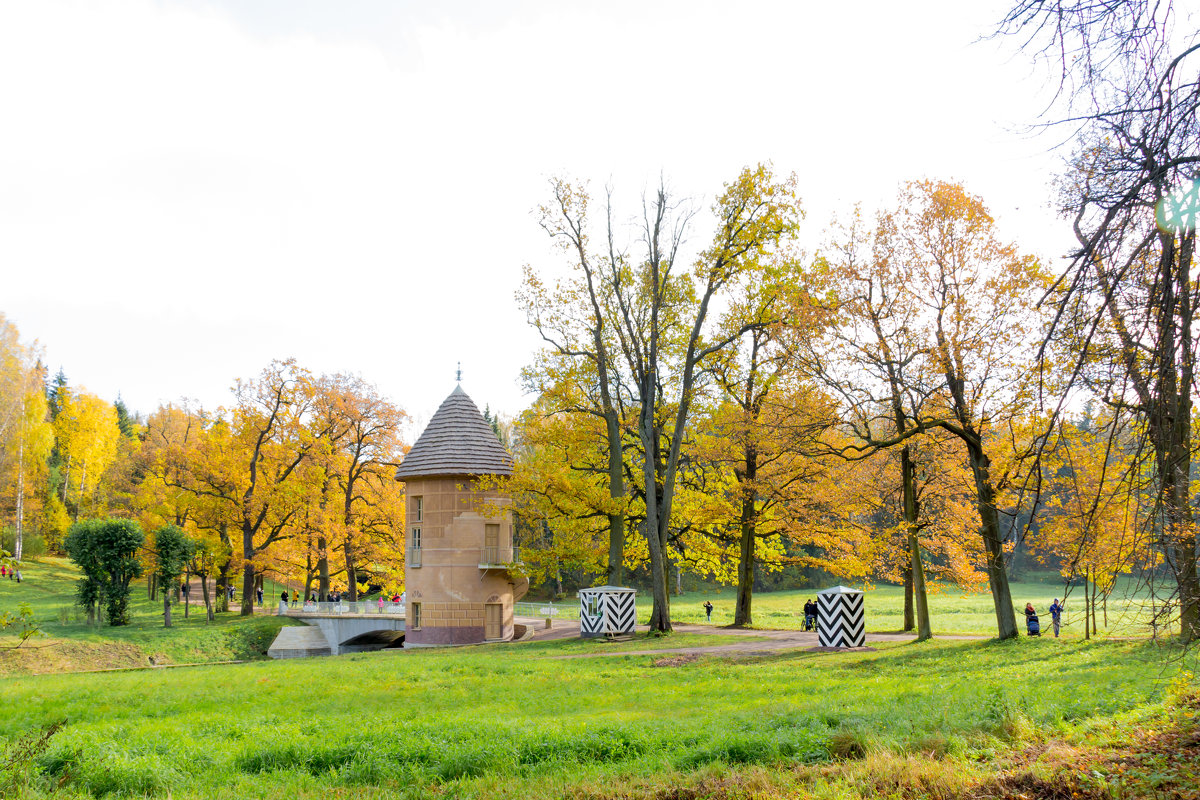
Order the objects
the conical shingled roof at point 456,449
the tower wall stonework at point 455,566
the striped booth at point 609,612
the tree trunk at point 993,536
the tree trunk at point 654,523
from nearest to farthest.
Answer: the tree trunk at point 993,536 < the tree trunk at point 654,523 < the striped booth at point 609,612 < the tower wall stonework at point 455,566 < the conical shingled roof at point 456,449

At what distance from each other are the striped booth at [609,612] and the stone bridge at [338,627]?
53.3 ft

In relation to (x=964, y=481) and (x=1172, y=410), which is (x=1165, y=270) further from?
(x=964, y=481)

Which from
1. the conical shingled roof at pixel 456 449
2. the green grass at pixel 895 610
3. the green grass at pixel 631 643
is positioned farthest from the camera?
the green grass at pixel 895 610

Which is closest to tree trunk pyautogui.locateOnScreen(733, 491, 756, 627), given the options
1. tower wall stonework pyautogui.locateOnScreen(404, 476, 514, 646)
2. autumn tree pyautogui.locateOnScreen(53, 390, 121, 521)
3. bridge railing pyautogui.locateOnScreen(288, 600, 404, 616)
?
tower wall stonework pyautogui.locateOnScreen(404, 476, 514, 646)

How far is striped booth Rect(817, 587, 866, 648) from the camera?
70.3ft

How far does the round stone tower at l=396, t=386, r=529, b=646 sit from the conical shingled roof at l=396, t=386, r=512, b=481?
4 cm

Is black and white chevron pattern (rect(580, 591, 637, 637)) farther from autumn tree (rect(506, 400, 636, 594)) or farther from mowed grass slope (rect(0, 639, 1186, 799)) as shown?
mowed grass slope (rect(0, 639, 1186, 799))

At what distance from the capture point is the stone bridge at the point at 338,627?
38.9 meters

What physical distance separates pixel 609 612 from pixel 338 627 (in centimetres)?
1984

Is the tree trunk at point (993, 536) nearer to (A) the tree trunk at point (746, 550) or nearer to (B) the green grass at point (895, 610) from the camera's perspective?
(B) the green grass at point (895, 610)

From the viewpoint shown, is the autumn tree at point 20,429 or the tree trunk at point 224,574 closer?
the tree trunk at point 224,574

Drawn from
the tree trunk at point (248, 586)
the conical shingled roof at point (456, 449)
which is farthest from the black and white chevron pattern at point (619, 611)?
the tree trunk at point (248, 586)

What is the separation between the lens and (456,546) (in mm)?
32625

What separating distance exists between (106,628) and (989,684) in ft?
119
